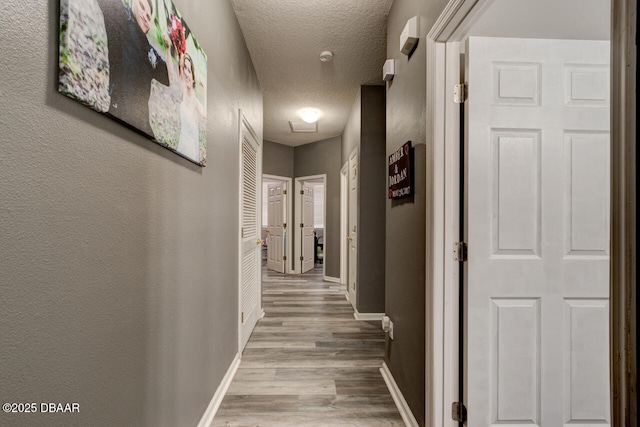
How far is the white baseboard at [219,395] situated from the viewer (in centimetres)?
170

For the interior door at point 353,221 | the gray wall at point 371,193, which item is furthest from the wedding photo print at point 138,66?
the interior door at point 353,221

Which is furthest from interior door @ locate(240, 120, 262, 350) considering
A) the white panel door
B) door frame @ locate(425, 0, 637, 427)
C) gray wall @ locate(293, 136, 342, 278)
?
gray wall @ locate(293, 136, 342, 278)

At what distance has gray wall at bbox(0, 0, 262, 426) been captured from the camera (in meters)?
0.60

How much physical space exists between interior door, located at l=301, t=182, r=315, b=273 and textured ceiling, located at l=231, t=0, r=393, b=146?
247 centimetres

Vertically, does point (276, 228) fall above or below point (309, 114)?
below

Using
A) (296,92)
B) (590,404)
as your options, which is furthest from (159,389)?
(296,92)

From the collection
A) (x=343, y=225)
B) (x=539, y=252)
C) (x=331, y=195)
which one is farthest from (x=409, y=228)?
(x=331, y=195)

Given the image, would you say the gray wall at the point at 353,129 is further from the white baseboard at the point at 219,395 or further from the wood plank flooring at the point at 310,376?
the white baseboard at the point at 219,395

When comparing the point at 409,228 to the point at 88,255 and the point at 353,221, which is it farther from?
the point at 353,221

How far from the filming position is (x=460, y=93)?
1.48 m

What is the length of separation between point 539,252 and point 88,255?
1.76m

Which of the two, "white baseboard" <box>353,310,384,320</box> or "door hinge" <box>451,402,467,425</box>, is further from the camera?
"white baseboard" <box>353,310,384,320</box>

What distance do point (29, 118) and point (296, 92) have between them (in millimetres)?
3473

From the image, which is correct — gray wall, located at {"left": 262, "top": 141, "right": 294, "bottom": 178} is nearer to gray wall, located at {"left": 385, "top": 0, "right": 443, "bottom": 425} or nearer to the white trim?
the white trim
